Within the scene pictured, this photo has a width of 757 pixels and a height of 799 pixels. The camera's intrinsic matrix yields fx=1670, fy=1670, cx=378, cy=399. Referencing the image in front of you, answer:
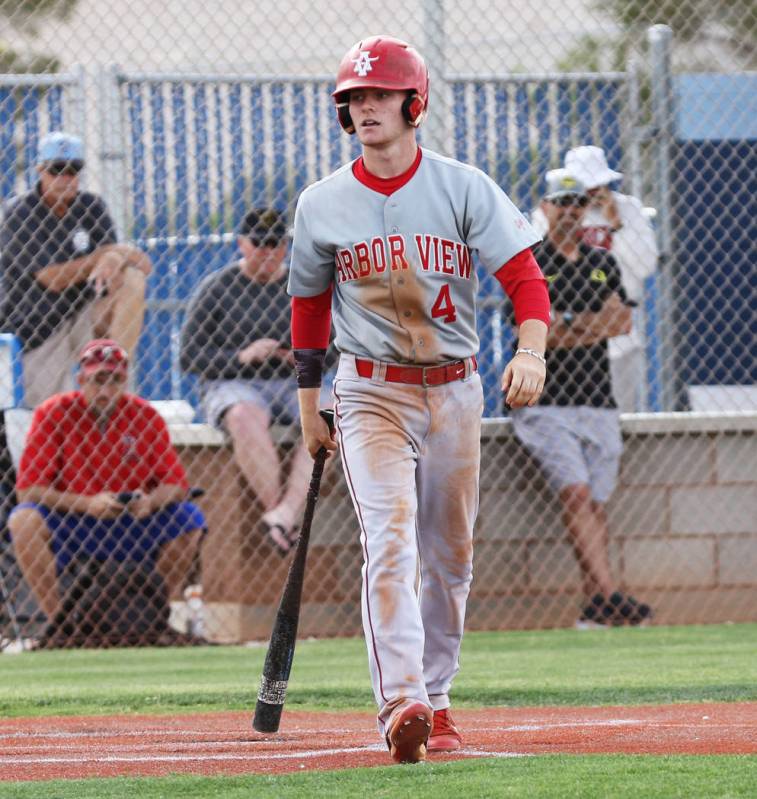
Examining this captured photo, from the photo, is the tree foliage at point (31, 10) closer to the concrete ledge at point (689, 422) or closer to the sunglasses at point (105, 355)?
the sunglasses at point (105, 355)

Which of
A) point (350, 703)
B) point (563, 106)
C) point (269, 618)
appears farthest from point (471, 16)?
point (350, 703)

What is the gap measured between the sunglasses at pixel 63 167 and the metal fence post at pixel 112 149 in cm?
26

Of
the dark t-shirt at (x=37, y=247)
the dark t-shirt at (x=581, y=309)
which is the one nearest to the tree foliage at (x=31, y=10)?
the dark t-shirt at (x=37, y=247)

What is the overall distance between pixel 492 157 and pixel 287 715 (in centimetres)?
438

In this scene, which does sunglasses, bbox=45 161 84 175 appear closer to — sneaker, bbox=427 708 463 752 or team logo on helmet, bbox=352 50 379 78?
team logo on helmet, bbox=352 50 379 78

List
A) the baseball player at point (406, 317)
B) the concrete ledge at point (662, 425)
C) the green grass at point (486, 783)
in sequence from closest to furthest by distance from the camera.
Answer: the green grass at point (486, 783), the baseball player at point (406, 317), the concrete ledge at point (662, 425)

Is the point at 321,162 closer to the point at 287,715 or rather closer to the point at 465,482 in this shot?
the point at 287,715

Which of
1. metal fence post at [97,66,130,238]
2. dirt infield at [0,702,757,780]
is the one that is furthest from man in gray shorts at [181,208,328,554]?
dirt infield at [0,702,757,780]

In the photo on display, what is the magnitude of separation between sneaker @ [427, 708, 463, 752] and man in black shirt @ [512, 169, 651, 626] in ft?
15.6

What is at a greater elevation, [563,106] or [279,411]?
[563,106]

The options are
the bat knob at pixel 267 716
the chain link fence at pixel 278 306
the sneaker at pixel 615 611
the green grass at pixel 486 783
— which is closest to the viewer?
the green grass at pixel 486 783

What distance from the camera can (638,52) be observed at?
958 centimetres

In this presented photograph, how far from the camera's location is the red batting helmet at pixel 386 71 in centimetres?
438

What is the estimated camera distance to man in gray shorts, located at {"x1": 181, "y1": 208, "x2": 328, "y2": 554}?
9117mm
